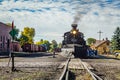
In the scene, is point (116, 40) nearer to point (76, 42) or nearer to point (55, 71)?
point (76, 42)

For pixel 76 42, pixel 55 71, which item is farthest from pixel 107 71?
pixel 76 42

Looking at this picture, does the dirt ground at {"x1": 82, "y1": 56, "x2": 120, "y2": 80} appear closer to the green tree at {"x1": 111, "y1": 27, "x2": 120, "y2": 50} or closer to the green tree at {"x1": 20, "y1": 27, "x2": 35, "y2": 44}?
the green tree at {"x1": 111, "y1": 27, "x2": 120, "y2": 50}

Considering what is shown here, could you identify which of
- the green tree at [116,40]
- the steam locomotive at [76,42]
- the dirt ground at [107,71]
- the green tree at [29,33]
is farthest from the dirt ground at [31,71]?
the green tree at [29,33]

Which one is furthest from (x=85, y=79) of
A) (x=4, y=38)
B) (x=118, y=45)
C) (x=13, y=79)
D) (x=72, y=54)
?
(x=118, y=45)

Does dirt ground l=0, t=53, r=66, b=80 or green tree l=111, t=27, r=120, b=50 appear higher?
dirt ground l=0, t=53, r=66, b=80

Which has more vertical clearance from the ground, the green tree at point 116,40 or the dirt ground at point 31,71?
the dirt ground at point 31,71

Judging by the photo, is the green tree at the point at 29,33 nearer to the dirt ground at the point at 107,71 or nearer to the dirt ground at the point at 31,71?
the dirt ground at the point at 107,71

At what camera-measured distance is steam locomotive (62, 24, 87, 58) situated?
36.4 meters

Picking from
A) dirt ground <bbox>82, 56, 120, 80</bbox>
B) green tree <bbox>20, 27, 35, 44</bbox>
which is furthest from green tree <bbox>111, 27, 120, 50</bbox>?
dirt ground <bbox>82, 56, 120, 80</bbox>

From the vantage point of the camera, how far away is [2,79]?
1141 cm

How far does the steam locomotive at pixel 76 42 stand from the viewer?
1433 inches

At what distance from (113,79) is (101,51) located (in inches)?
4039

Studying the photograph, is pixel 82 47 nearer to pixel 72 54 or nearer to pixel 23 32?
pixel 72 54

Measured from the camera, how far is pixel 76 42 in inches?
1500
